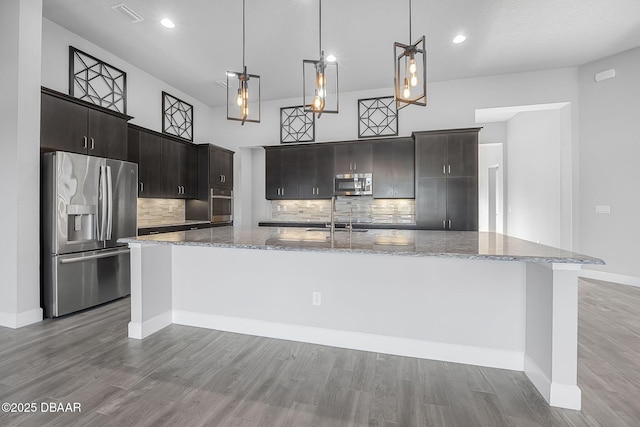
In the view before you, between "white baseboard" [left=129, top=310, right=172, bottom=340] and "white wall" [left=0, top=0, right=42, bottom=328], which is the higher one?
"white wall" [left=0, top=0, right=42, bottom=328]

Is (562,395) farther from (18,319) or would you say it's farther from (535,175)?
(535,175)

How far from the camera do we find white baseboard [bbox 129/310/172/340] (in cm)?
254

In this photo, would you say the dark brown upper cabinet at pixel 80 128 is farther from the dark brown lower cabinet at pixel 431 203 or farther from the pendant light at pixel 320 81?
the dark brown lower cabinet at pixel 431 203

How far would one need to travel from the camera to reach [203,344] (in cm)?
245

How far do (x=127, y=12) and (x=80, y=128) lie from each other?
54.4 inches

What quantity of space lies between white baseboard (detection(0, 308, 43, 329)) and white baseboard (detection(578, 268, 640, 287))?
7.25m

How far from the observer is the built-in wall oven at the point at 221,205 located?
5.60 metres

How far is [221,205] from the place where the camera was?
5816mm

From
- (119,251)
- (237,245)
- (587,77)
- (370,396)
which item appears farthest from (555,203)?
(119,251)

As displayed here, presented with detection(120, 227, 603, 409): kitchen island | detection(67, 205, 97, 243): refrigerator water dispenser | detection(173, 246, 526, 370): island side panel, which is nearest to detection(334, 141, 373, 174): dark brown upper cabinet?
detection(120, 227, 603, 409): kitchen island

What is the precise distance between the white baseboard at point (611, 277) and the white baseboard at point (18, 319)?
7255 mm

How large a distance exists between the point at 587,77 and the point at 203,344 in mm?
6357

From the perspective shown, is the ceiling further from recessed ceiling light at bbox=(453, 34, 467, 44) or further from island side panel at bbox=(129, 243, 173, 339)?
island side panel at bbox=(129, 243, 173, 339)

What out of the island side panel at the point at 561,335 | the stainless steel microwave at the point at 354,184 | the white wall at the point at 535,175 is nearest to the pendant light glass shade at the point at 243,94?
the stainless steel microwave at the point at 354,184
